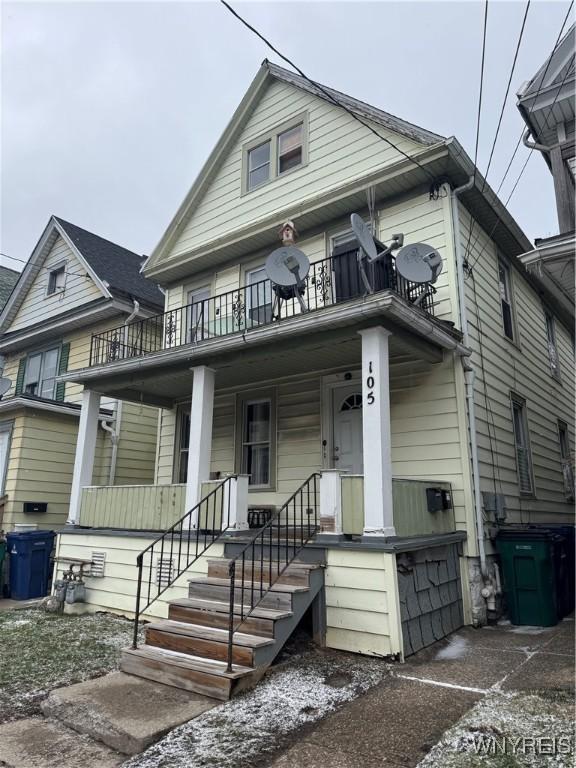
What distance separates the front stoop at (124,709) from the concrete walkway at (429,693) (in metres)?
0.90

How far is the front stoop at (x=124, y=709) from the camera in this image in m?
3.62

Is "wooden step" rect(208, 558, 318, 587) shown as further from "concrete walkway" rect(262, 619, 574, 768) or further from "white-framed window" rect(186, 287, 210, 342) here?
"white-framed window" rect(186, 287, 210, 342)

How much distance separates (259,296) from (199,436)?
3.39m

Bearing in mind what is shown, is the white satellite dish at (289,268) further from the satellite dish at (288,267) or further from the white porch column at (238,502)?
the white porch column at (238,502)

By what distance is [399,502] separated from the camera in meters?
6.10

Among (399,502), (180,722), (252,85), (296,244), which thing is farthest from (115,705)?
(252,85)

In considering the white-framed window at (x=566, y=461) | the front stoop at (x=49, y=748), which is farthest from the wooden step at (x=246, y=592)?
the white-framed window at (x=566, y=461)

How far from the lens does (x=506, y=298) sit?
10.1m

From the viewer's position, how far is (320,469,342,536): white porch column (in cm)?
600

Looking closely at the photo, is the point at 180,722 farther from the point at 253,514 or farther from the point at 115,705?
the point at 253,514

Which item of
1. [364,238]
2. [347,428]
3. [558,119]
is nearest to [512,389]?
[347,428]

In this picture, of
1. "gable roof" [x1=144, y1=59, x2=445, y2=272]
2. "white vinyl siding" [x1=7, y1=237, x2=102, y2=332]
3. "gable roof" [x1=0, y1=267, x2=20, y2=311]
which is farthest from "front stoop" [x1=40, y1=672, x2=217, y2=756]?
"gable roof" [x1=0, y1=267, x2=20, y2=311]

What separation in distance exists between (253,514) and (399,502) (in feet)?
11.0

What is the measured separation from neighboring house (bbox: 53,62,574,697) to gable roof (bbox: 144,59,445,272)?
0.14ft
